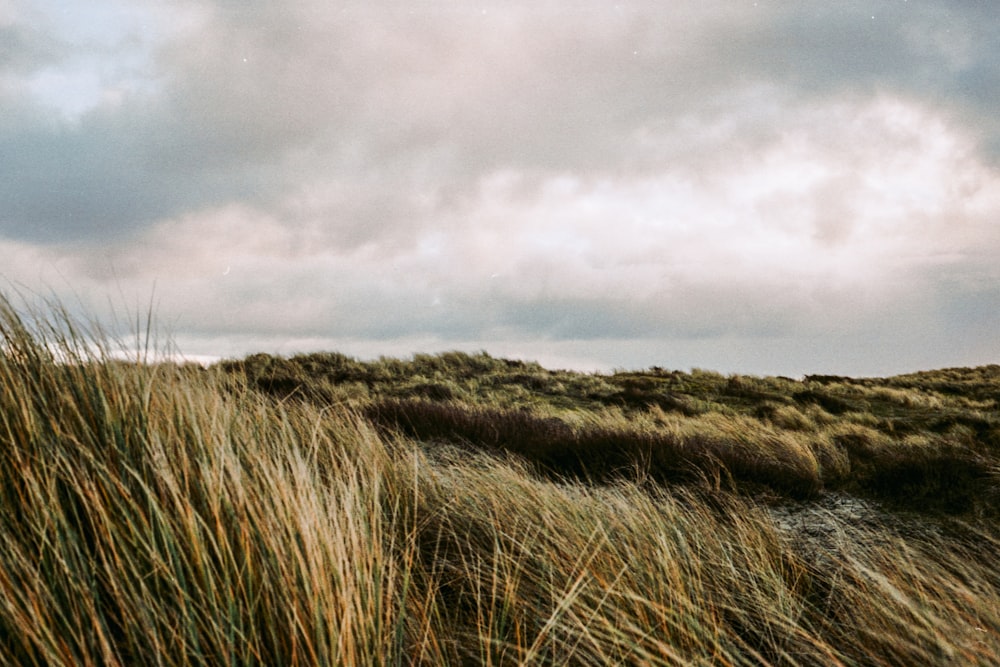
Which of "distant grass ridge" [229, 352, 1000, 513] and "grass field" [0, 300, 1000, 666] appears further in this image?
"distant grass ridge" [229, 352, 1000, 513]

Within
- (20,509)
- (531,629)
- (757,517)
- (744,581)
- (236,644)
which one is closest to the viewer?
(236,644)

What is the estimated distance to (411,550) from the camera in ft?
8.22

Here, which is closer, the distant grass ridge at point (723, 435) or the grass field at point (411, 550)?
the grass field at point (411, 550)

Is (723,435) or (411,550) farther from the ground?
(411,550)

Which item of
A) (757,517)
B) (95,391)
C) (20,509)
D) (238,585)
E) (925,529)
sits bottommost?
(925,529)

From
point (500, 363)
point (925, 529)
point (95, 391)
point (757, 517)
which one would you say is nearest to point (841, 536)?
point (757, 517)

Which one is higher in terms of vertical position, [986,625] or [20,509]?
[20,509]

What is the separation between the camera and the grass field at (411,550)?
1.75 metres

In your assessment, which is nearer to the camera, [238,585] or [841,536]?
[238,585]

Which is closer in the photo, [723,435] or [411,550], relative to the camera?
[411,550]

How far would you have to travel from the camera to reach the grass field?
175 centimetres

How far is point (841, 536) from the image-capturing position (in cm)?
379

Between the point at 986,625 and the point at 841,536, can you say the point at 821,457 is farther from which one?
the point at 986,625

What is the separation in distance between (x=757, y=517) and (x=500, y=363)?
65.6 feet
